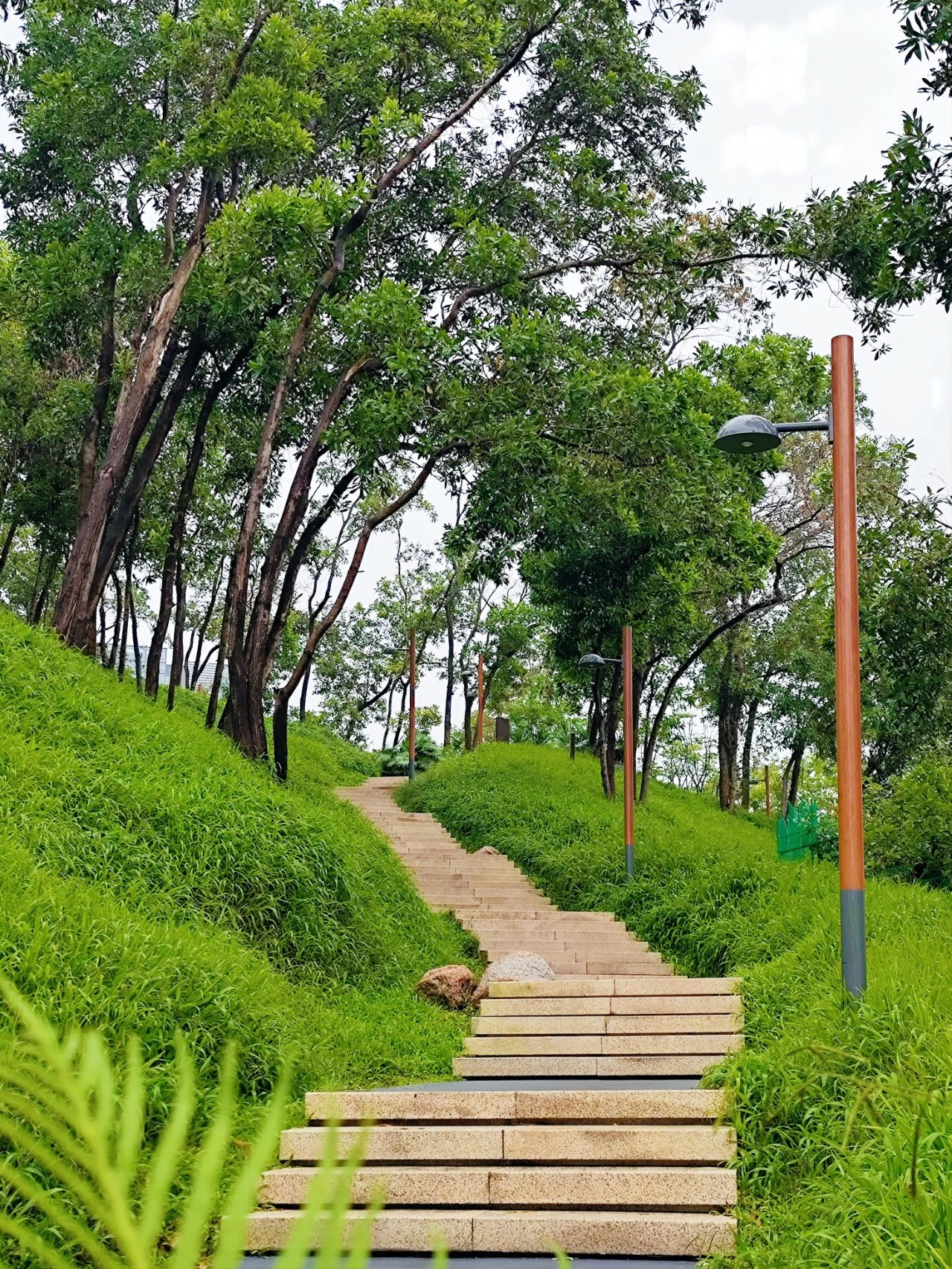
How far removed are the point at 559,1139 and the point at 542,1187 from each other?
1.42ft

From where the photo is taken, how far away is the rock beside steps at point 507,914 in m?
11.1

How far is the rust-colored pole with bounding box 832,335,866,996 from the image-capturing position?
6.20 meters

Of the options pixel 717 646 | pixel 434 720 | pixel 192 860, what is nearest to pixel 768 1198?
pixel 192 860

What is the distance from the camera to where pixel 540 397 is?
44.1ft

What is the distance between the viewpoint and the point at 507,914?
42.8 ft

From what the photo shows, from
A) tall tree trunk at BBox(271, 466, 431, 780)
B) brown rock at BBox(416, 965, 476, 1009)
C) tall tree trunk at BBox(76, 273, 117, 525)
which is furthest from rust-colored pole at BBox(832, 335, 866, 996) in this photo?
tall tree trunk at BBox(76, 273, 117, 525)

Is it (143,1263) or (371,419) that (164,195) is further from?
(143,1263)

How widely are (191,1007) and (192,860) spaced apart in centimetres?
257

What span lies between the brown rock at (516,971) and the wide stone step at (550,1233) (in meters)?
4.56

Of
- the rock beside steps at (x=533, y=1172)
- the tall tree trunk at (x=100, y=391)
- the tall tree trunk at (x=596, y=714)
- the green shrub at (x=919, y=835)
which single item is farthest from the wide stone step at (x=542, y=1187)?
the tall tree trunk at (x=596, y=714)

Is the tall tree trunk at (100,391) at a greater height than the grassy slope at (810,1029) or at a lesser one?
greater

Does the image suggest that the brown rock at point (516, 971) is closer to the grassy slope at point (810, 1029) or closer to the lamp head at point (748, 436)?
the grassy slope at point (810, 1029)

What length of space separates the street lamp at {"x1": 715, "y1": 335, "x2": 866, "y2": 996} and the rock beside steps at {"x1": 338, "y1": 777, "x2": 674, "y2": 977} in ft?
15.6

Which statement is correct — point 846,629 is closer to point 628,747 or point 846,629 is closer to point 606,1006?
point 606,1006
